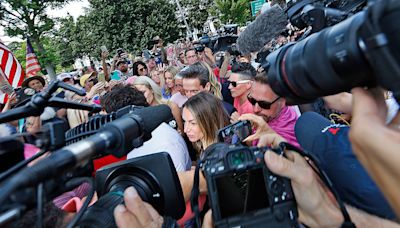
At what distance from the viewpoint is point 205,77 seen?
11.9 ft

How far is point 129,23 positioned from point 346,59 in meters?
25.3

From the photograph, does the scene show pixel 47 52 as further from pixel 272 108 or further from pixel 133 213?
pixel 133 213

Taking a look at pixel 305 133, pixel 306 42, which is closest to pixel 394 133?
pixel 306 42

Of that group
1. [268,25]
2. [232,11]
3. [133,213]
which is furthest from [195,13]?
[133,213]

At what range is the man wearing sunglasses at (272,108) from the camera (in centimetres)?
225

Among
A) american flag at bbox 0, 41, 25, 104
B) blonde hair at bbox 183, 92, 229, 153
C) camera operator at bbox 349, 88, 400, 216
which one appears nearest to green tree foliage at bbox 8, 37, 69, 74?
american flag at bbox 0, 41, 25, 104

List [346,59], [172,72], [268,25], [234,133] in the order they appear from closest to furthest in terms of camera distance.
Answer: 1. [346,59]
2. [234,133]
3. [268,25]
4. [172,72]

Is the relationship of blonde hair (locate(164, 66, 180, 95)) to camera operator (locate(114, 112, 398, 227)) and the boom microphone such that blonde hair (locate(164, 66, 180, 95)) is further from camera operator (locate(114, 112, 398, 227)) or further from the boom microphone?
camera operator (locate(114, 112, 398, 227))

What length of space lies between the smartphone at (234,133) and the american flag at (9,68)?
3845 millimetres

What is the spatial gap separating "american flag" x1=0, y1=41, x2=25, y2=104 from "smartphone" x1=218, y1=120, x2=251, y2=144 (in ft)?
12.6

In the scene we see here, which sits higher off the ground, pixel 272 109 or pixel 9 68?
pixel 9 68

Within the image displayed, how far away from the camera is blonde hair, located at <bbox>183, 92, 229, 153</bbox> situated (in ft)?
8.00

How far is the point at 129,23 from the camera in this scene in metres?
24.7

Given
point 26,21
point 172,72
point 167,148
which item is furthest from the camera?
point 26,21
